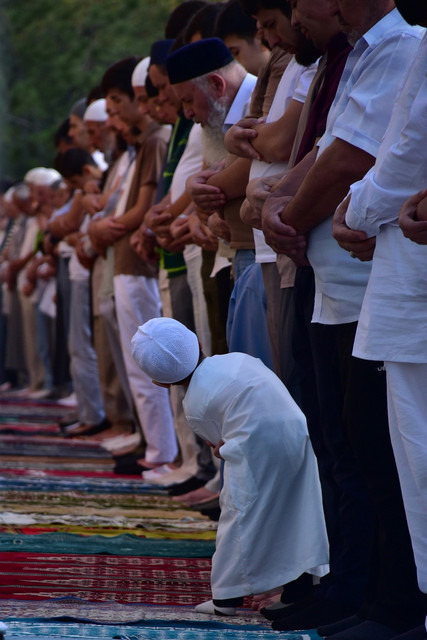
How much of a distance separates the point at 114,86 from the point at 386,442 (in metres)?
4.80

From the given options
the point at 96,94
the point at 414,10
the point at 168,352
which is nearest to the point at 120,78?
the point at 96,94

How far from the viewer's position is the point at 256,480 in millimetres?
3908

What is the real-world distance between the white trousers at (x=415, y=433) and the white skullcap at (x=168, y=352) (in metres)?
1.08

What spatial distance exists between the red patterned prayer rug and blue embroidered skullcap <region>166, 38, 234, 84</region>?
6.67 ft

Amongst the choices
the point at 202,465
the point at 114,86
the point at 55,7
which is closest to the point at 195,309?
the point at 202,465

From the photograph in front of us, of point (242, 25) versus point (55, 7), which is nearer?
point (242, 25)

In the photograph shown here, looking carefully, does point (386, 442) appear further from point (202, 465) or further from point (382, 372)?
point (202, 465)

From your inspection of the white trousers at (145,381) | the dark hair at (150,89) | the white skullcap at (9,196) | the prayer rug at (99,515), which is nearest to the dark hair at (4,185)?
the white skullcap at (9,196)

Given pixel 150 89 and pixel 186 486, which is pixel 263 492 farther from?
pixel 150 89

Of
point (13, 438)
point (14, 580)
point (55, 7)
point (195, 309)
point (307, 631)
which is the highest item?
point (307, 631)

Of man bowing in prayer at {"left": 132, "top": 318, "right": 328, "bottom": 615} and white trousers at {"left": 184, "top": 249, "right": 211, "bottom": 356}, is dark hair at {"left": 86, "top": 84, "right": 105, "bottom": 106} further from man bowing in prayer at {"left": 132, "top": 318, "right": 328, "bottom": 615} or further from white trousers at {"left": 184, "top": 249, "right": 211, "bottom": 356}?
man bowing in prayer at {"left": 132, "top": 318, "right": 328, "bottom": 615}

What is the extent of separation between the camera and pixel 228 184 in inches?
194

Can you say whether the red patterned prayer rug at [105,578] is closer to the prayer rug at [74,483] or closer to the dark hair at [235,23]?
the prayer rug at [74,483]

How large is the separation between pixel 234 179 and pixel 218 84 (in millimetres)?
745
